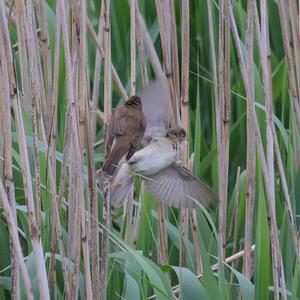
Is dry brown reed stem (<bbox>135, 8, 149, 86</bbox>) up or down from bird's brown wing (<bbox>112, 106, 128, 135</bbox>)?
up

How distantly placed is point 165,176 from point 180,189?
95 millimetres

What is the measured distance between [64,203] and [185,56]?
0.53 metres

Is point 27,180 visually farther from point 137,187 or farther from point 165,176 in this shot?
point 137,187

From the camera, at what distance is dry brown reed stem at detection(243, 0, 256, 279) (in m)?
2.28

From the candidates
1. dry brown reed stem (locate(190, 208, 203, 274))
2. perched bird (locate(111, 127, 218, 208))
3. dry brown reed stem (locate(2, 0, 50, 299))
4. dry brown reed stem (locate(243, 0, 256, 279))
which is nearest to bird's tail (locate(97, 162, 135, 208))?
perched bird (locate(111, 127, 218, 208))

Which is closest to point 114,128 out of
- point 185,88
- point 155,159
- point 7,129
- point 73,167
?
point 155,159

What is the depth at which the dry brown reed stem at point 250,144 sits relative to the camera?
2.28m

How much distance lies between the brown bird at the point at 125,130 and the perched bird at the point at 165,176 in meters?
0.06

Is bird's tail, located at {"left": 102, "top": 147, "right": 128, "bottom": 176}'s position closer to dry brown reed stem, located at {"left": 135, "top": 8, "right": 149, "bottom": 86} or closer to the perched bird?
the perched bird

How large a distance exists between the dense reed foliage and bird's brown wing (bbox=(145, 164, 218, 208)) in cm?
4

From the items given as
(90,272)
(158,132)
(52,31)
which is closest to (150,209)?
(158,132)

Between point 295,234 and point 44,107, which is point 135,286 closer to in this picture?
point 295,234

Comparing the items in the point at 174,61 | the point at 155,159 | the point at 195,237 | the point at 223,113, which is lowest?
the point at 195,237

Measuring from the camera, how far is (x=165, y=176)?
2.45 m
